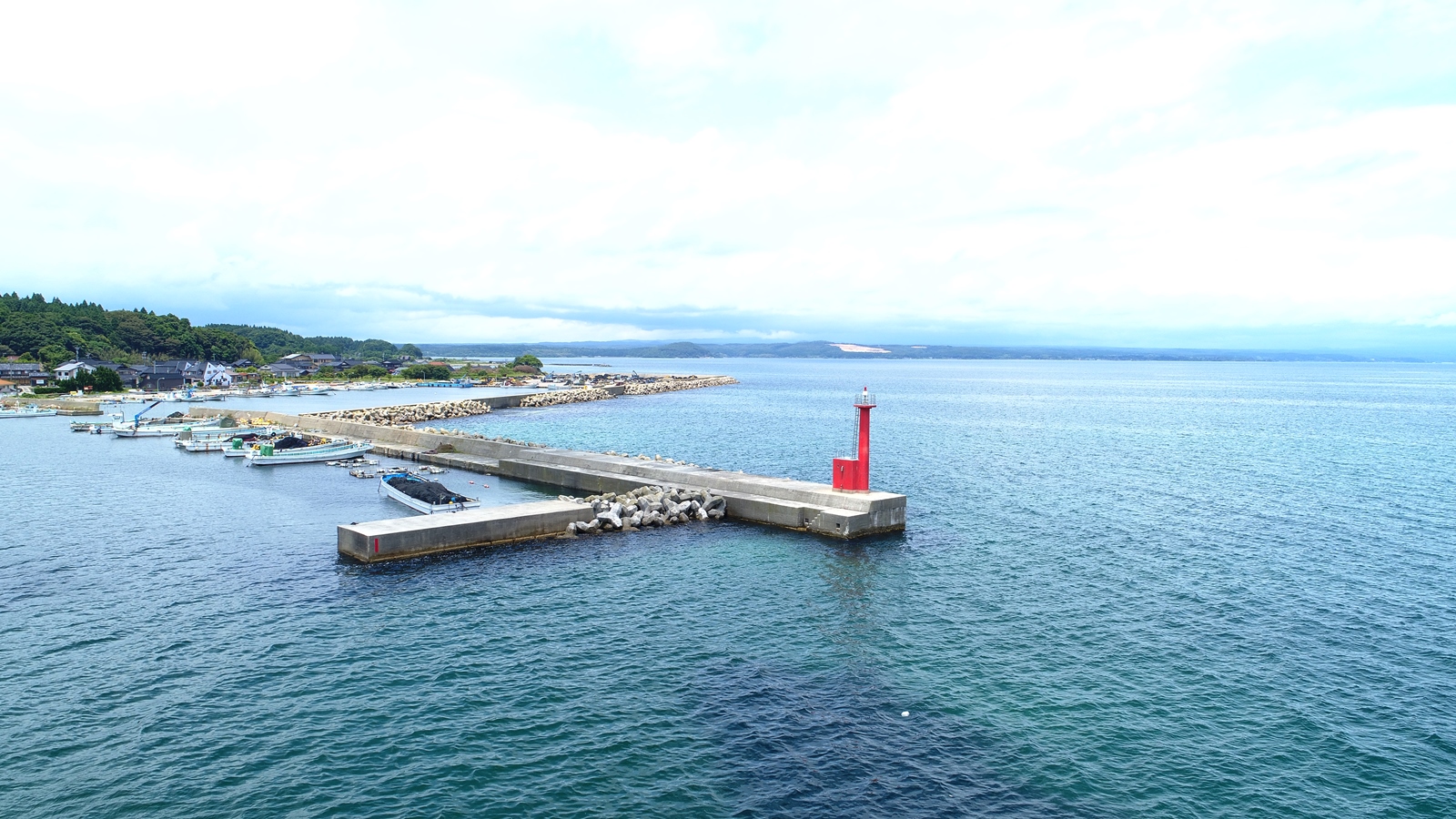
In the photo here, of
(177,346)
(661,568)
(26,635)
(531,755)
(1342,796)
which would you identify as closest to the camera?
(1342,796)

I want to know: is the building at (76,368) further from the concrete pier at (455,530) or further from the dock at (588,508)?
the concrete pier at (455,530)

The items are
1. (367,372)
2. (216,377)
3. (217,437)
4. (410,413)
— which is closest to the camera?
(217,437)

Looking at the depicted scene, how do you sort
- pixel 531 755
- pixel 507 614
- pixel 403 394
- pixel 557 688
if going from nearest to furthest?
pixel 531 755, pixel 557 688, pixel 507 614, pixel 403 394

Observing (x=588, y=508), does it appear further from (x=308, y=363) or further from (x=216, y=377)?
(x=308, y=363)

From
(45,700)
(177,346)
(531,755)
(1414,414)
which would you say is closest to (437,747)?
(531,755)

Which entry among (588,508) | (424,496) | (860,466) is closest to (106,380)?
(424,496)

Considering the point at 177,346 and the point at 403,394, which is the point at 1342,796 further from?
the point at 177,346

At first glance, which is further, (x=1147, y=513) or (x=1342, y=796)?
(x=1147, y=513)

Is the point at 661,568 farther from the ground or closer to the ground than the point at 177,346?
closer to the ground
